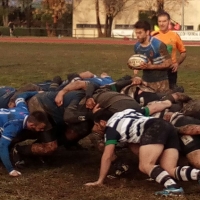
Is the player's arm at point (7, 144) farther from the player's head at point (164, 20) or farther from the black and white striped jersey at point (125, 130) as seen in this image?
the player's head at point (164, 20)

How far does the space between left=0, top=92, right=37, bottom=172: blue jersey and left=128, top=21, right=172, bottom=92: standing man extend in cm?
235

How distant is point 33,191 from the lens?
6441 mm

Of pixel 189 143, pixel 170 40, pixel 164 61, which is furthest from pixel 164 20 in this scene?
pixel 189 143

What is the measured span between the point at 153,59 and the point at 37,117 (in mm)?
2863

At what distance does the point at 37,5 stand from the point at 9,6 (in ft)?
13.8

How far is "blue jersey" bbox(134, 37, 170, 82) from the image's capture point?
8.99m

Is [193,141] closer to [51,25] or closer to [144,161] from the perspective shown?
[144,161]

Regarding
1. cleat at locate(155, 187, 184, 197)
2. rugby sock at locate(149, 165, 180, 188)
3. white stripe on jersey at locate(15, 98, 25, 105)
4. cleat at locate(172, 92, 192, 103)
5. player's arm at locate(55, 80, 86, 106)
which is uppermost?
player's arm at locate(55, 80, 86, 106)

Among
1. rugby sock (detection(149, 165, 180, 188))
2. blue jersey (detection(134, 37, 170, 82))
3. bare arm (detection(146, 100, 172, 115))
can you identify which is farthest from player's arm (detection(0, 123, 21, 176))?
blue jersey (detection(134, 37, 170, 82))

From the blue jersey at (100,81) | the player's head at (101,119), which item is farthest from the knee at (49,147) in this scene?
the blue jersey at (100,81)

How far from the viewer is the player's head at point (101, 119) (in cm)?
663

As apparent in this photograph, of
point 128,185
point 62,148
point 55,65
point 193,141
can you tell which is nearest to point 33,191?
point 128,185

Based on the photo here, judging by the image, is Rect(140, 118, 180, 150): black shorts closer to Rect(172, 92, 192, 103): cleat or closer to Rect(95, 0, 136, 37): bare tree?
Rect(172, 92, 192, 103): cleat

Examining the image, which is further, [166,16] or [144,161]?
[166,16]
